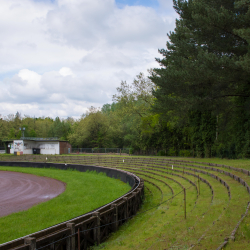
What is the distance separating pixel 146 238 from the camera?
7.19m

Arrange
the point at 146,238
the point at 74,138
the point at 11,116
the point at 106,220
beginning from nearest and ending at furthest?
the point at 146,238
the point at 106,220
the point at 74,138
the point at 11,116

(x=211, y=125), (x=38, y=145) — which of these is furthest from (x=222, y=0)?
(x=38, y=145)

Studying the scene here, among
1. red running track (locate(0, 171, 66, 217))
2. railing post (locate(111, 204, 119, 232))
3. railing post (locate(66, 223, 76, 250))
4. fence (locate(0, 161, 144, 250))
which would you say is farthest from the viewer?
red running track (locate(0, 171, 66, 217))

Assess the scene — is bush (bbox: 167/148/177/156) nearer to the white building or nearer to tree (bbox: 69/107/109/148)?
the white building

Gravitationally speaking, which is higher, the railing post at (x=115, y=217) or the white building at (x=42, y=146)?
the white building at (x=42, y=146)

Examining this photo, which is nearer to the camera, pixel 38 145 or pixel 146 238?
pixel 146 238

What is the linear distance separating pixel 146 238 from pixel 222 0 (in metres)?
18.3

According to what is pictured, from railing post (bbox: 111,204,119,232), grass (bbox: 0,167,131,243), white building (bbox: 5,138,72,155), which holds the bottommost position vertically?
grass (bbox: 0,167,131,243)

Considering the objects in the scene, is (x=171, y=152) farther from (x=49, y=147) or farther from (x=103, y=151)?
(x=49, y=147)

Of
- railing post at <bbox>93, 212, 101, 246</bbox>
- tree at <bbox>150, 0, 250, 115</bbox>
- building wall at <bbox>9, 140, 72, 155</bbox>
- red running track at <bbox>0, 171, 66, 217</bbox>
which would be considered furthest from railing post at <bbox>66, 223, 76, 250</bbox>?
building wall at <bbox>9, 140, 72, 155</bbox>

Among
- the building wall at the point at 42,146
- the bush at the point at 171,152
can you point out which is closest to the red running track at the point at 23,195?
the bush at the point at 171,152

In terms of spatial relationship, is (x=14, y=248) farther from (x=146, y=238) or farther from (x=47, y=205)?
(x=47, y=205)

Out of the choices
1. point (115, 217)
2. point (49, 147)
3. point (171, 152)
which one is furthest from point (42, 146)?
point (115, 217)

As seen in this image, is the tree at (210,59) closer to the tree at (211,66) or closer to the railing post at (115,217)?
A: the tree at (211,66)
